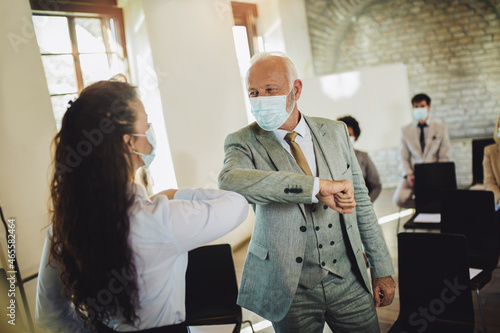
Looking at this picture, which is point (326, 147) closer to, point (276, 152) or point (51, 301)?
point (276, 152)

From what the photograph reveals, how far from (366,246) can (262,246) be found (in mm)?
483

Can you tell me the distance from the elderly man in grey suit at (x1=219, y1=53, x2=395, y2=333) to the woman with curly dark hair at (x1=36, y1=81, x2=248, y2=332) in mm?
367

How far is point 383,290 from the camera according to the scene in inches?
61.4

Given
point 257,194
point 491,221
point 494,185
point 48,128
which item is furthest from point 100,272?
point 494,185

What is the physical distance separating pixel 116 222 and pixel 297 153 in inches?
30.8

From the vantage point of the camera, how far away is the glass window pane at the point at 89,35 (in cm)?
339

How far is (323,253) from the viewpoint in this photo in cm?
142

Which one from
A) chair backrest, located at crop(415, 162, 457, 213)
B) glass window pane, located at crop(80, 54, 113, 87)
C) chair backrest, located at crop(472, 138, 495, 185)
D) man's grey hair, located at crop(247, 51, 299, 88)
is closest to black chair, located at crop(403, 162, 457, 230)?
chair backrest, located at crop(415, 162, 457, 213)

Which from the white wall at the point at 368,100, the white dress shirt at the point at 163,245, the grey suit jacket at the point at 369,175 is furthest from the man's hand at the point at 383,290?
the white wall at the point at 368,100

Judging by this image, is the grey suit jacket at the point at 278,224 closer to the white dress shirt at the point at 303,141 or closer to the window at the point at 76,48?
the white dress shirt at the point at 303,141

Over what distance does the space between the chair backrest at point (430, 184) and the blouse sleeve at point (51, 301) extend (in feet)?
11.3

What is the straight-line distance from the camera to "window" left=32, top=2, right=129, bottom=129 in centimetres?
317

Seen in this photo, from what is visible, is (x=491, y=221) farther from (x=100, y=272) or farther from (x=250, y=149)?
(x=100, y=272)

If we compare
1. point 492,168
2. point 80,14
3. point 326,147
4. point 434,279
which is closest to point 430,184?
point 492,168
